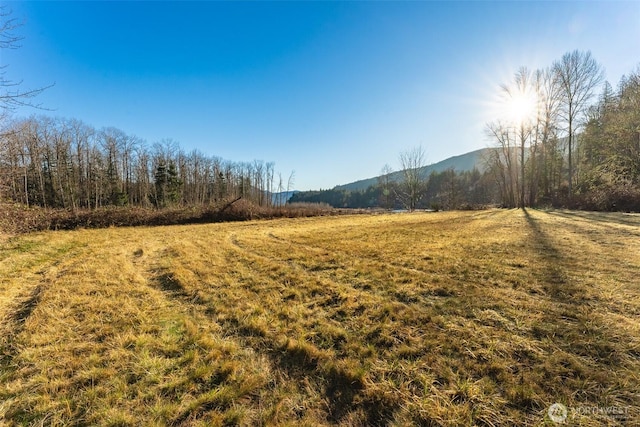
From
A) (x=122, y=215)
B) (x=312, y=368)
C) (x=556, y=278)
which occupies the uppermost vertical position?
(x=122, y=215)

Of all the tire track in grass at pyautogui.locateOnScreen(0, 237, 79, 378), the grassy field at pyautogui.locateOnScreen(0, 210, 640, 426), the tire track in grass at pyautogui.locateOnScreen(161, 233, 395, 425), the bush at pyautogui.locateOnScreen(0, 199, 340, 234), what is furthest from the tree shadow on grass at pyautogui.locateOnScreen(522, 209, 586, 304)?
the bush at pyautogui.locateOnScreen(0, 199, 340, 234)

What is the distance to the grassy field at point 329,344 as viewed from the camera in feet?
6.98

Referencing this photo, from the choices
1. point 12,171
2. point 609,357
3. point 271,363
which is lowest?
point 271,363

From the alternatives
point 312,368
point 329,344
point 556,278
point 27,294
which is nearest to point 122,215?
point 27,294

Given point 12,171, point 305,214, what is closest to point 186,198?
point 305,214

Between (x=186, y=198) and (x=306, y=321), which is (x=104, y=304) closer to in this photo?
(x=306, y=321)

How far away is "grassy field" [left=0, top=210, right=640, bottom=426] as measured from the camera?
213 cm

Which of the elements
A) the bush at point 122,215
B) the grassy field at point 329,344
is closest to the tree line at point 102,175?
the bush at point 122,215

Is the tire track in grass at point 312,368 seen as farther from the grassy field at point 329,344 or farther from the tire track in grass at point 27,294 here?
the tire track in grass at point 27,294

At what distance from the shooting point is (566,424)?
6.06 feet

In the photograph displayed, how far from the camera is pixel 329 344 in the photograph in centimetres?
309

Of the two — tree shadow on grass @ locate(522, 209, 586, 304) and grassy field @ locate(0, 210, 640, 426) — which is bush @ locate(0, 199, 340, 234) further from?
tree shadow on grass @ locate(522, 209, 586, 304)

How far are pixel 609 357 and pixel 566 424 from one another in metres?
1.29

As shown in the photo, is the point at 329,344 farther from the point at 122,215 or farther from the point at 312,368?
the point at 122,215
